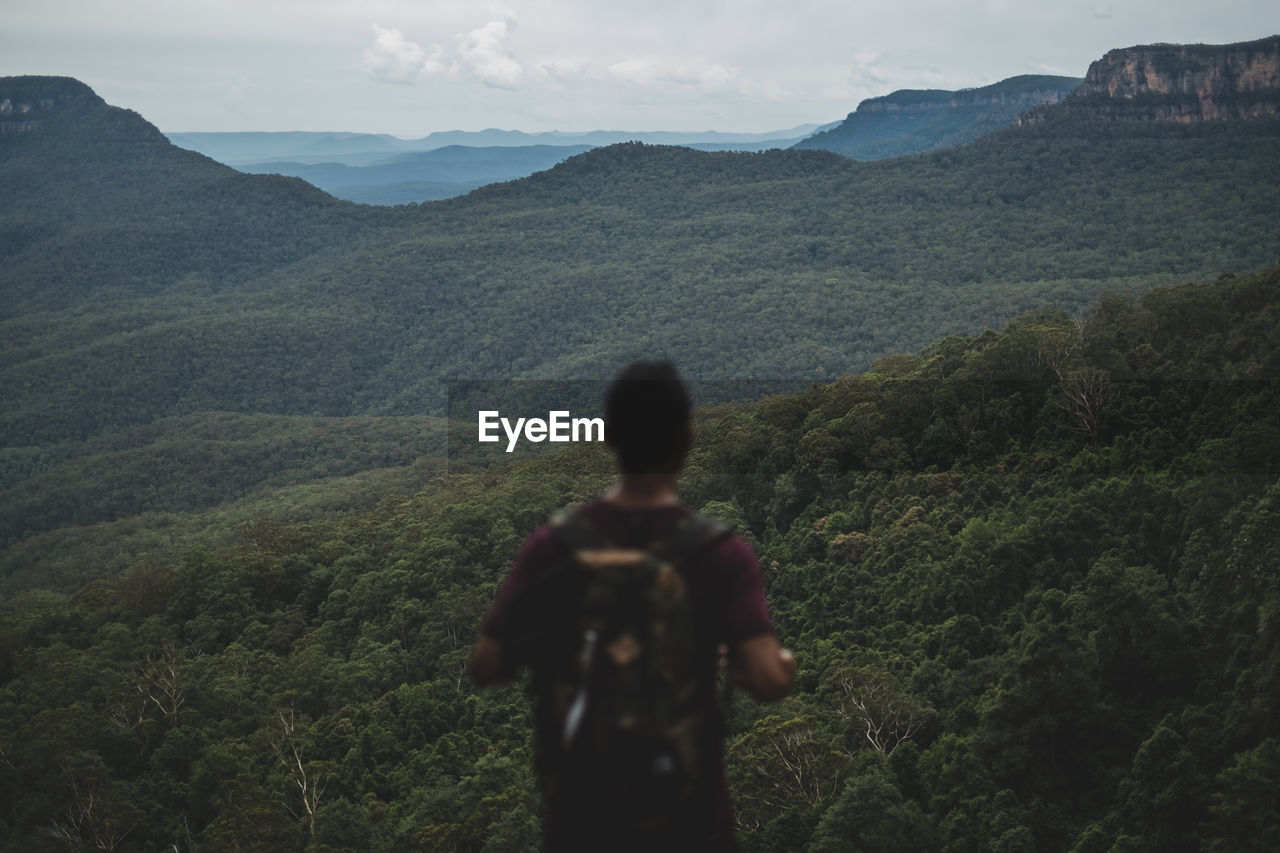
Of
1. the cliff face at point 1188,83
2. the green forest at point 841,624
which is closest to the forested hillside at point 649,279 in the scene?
the cliff face at point 1188,83

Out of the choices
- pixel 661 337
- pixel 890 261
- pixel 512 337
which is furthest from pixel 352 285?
pixel 890 261

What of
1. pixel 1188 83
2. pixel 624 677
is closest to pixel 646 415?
pixel 624 677

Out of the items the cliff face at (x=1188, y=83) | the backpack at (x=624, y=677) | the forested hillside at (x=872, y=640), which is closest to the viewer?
the backpack at (x=624, y=677)

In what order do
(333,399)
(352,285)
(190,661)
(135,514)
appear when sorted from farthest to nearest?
(352,285), (333,399), (135,514), (190,661)

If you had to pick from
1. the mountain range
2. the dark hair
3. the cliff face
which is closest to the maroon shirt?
the dark hair

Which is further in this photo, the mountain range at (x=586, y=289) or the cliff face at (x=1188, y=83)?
the cliff face at (x=1188, y=83)

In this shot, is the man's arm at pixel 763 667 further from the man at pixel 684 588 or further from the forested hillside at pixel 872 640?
the forested hillside at pixel 872 640

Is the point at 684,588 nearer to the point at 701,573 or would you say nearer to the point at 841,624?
the point at 701,573

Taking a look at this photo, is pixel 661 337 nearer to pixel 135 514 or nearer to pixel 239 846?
pixel 135 514
